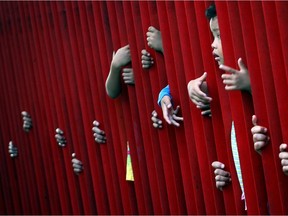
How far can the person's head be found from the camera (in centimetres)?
481

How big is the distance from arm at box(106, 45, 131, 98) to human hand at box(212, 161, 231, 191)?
1.23 meters

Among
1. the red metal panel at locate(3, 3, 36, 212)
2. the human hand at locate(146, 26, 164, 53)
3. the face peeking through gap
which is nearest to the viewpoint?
the face peeking through gap

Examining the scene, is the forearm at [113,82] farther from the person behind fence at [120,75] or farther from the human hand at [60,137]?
the human hand at [60,137]

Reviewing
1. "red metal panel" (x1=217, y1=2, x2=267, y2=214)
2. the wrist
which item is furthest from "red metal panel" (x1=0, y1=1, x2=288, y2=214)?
the wrist

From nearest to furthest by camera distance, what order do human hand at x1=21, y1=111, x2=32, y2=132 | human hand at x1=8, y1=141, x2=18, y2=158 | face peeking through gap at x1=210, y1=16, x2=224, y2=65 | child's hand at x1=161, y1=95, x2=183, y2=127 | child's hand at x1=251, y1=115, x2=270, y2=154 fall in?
child's hand at x1=251, y1=115, x2=270, y2=154
face peeking through gap at x1=210, y1=16, x2=224, y2=65
child's hand at x1=161, y1=95, x2=183, y2=127
human hand at x1=21, y1=111, x2=32, y2=132
human hand at x1=8, y1=141, x2=18, y2=158

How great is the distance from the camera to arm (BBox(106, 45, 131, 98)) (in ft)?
19.3

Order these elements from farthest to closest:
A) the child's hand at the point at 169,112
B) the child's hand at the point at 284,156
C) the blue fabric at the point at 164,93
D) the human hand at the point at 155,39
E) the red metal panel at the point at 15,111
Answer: the red metal panel at the point at 15,111 < the human hand at the point at 155,39 < the blue fabric at the point at 164,93 < the child's hand at the point at 169,112 < the child's hand at the point at 284,156

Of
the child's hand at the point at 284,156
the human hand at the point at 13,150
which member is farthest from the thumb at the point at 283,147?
the human hand at the point at 13,150

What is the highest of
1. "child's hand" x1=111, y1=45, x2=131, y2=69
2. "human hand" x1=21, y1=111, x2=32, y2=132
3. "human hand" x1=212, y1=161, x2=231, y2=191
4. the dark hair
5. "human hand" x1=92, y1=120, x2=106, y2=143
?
the dark hair

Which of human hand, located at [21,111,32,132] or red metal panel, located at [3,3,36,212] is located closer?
human hand, located at [21,111,32,132]

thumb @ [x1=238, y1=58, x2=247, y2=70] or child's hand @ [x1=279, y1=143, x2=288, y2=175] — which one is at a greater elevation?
thumb @ [x1=238, y1=58, x2=247, y2=70]

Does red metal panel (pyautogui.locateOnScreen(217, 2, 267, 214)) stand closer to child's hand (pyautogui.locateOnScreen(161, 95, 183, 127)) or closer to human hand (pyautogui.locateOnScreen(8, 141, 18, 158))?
child's hand (pyautogui.locateOnScreen(161, 95, 183, 127))

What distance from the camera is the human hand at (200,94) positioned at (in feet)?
16.1

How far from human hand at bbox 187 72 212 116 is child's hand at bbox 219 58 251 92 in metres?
0.29
